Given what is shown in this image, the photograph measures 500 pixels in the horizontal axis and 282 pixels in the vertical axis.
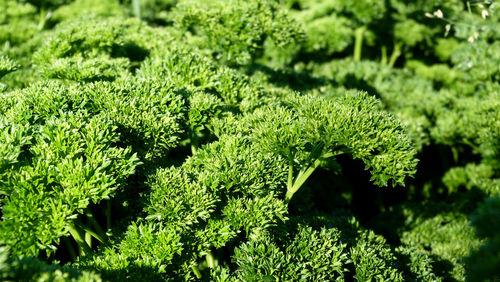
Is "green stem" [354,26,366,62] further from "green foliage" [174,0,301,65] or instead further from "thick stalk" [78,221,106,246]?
"thick stalk" [78,221,106,246]

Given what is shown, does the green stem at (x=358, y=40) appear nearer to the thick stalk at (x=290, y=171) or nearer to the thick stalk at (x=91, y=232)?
the thick stalk at (x=290, y=171)

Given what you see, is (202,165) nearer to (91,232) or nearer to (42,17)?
(91,232)

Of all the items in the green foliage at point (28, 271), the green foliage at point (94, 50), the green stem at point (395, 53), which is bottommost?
the green stem at point (395, 53)

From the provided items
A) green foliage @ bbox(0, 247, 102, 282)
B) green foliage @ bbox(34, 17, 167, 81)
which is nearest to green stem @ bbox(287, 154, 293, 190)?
green foliage @ bbox(0, 247, 102, 282)

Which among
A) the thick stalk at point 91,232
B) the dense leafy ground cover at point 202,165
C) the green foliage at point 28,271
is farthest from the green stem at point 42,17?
the green foliage at point 28,271

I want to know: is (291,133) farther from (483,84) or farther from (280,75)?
(483,84)

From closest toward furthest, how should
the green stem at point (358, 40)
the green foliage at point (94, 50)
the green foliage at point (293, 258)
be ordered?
the green foliage at point (293, 258) → the green foliage at point (94, 50) → the green stem at point (358, 40)

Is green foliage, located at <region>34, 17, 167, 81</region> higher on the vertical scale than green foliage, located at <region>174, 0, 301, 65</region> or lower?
lower

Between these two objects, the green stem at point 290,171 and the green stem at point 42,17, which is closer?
the green stem at point 290,171

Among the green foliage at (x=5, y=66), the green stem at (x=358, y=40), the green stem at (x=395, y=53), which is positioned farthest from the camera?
the green stem at (x=395, y=53)

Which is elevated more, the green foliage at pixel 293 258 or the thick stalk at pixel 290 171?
the thick stalk at pixel 290 171

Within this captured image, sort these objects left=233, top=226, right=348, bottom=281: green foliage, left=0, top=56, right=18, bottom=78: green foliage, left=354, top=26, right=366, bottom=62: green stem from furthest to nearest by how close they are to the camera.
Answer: left=354, top=26, right=366, bottom=62: green stem → left=0, top=56, right=18, bottom=78: green foliage → left=233, top=226, right=348, bottom=281: green foliage
